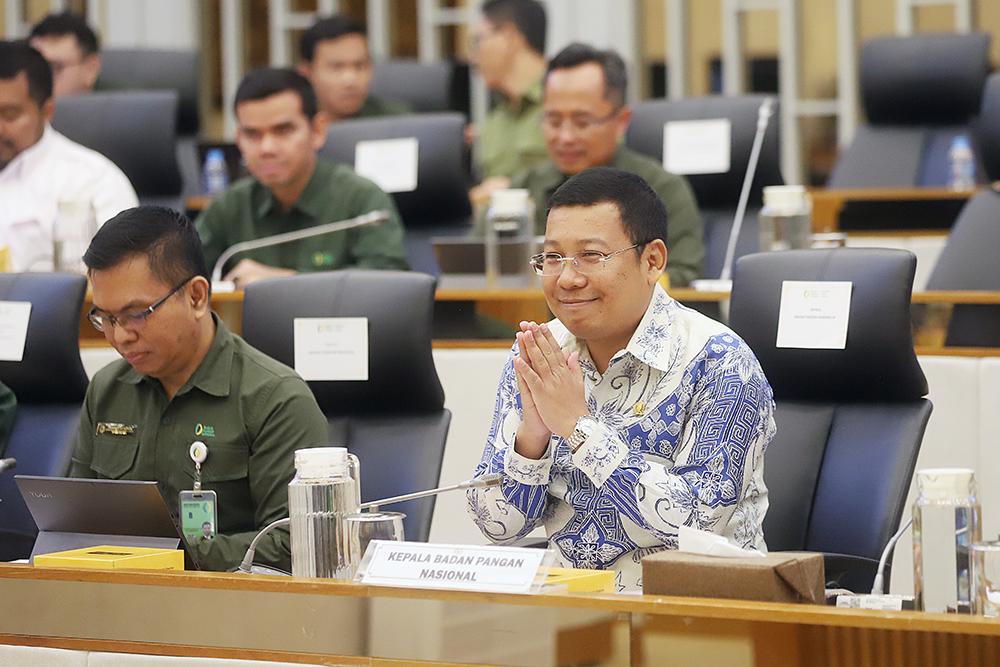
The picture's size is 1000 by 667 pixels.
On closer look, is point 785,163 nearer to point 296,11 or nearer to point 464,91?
point 464,91

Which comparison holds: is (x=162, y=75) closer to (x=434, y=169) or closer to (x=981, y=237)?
(x=434, y=169)

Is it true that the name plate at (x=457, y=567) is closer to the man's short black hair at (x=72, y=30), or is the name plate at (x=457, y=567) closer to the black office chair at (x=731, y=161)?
the black office chair at (x=731, y=161)

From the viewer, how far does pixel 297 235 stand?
131 inches

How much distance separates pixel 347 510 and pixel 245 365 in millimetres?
606

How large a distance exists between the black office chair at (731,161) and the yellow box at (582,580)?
2.39 m

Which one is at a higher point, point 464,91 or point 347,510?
point 464,91

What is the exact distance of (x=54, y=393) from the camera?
258 cm

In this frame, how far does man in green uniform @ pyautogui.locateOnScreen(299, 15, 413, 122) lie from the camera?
5043 millimetres

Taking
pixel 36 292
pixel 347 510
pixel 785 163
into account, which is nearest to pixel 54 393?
pixel 36 292

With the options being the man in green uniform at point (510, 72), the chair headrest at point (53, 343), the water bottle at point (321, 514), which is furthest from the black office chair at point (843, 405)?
the man in green uniform at point (510, 72)

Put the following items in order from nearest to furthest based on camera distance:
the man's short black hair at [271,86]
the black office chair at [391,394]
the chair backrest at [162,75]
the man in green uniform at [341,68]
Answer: the black office chair at [391,394], the man's short black hair at [271,86], the man in green uniform at [341,68], the chair backrest at [162,75]

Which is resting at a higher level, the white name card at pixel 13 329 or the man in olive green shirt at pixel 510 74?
the man in olive green shirt at pixel 510 74

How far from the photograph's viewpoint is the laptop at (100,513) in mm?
1679

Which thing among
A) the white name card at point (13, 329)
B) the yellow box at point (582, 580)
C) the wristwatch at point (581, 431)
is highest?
the white name card at point (13, 329)
